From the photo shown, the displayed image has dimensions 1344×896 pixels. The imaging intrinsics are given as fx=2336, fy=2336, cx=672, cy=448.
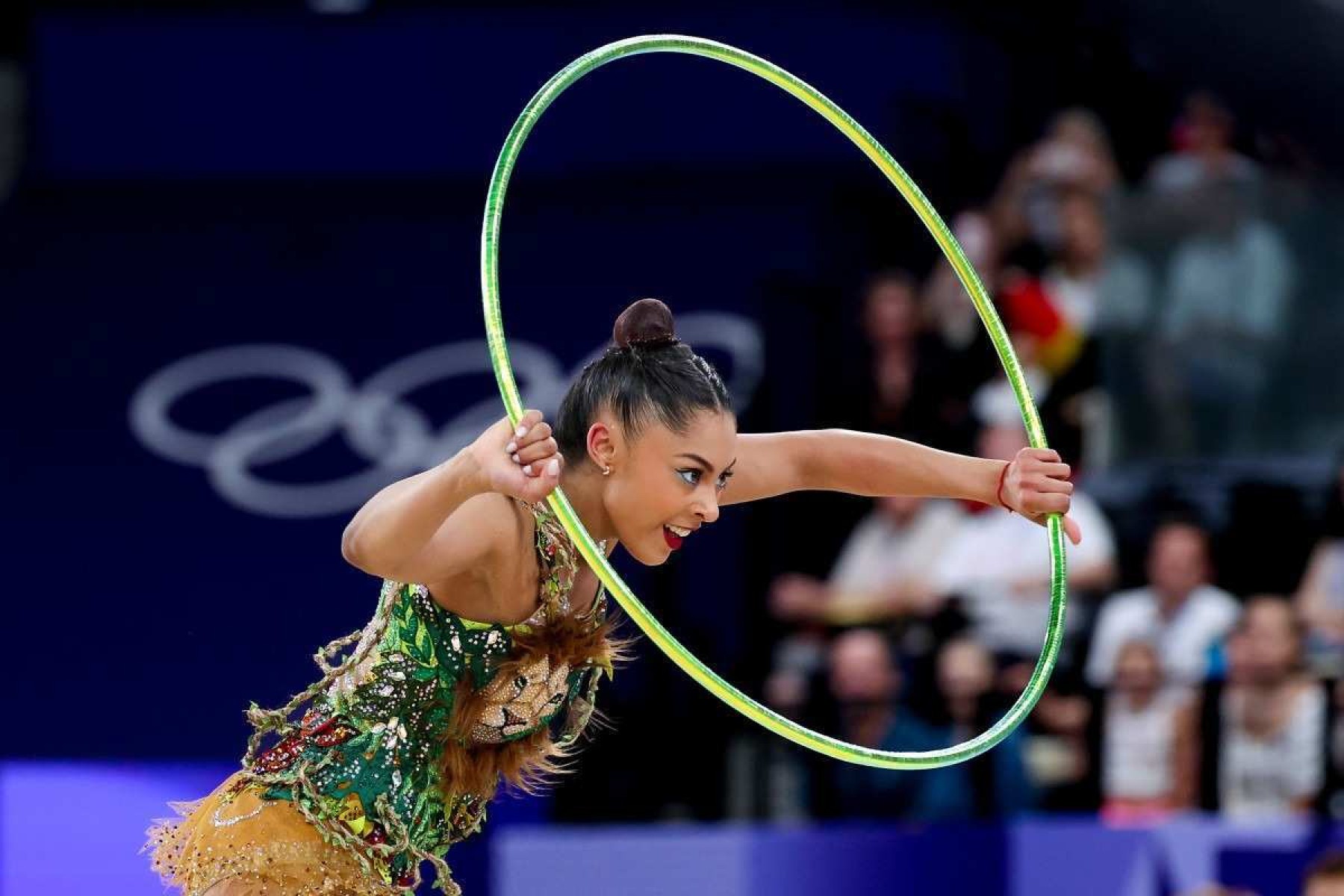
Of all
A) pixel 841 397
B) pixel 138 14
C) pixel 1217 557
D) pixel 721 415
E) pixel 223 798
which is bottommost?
pixel 223 798

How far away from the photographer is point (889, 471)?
14.7 ft

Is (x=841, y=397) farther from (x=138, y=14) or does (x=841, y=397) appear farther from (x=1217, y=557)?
(x=138, y=14)

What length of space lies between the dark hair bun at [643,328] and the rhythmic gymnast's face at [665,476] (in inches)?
7.1

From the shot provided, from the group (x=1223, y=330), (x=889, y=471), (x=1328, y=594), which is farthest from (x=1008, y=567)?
(x=889, y=471)

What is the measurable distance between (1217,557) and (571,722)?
3.98 m

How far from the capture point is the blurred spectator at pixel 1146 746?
6828mm

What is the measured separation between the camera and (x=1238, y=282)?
8266 mm

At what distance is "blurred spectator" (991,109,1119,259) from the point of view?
8.92 m

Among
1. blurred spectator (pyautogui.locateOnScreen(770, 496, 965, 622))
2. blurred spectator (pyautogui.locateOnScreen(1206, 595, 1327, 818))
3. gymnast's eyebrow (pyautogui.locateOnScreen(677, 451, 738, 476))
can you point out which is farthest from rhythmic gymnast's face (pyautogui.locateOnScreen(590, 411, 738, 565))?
blurred spectator (pyautogui.locateOnScreen(770, 496, 965, 622))

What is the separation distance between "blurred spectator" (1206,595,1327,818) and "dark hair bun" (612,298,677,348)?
10.7 feet

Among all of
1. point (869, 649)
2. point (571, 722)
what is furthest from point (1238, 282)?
point (571, 722)

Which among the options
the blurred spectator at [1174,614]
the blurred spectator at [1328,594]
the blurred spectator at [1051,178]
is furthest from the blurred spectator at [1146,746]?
the blurred spectator at [1051,178]

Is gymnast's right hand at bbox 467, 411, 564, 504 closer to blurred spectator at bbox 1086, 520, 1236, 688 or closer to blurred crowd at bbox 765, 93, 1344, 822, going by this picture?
blurred crowd at bbox 765, 93, 1344, 822

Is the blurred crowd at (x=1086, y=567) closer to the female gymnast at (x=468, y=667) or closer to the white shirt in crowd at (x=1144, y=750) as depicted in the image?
the white shirt in crowd at (x=1144, y=750)
